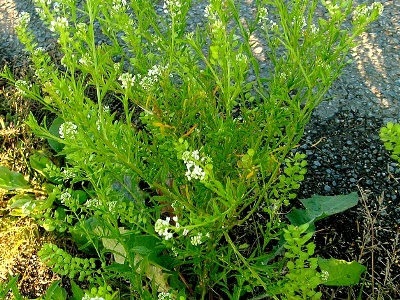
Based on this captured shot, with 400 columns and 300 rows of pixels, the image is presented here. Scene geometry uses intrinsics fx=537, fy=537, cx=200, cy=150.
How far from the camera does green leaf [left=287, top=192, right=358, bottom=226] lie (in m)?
1.90

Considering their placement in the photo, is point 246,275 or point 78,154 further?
point 246,275

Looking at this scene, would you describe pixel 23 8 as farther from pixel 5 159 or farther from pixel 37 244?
pixel 37 244

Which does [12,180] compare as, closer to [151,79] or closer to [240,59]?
[151,79]

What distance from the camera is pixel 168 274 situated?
1.80 metres

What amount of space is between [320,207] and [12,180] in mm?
1360

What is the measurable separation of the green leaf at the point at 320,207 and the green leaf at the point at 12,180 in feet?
3.96

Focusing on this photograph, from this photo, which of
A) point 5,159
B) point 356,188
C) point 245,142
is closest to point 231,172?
point 245,142

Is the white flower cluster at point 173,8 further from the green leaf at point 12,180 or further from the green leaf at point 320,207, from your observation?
the green leaf at point 12,180

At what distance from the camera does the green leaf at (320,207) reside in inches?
74.9

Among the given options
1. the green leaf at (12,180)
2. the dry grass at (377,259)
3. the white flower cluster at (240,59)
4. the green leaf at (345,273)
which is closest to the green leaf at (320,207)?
the dry grass at (377,259)

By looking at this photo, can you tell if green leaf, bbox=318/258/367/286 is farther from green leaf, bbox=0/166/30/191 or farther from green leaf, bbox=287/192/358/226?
green leaf, bbox=0/166/30/191

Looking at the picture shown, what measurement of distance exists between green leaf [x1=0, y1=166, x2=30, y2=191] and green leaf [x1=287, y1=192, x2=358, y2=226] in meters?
1.21

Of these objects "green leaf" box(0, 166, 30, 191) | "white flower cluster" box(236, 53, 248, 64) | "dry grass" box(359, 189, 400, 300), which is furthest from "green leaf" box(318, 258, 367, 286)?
"green leaf" box(0, 166, 30, 191)

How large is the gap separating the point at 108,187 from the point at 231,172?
13.8 inches
